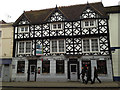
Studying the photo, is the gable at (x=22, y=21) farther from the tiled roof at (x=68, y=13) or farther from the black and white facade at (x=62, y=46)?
the tiled roof at (x=68, y=13)

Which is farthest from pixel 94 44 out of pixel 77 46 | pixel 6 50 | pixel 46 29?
pixel 6 50

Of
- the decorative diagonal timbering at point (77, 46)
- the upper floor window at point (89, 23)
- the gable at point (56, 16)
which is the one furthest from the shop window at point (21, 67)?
the upper floor window at point (89, 23)

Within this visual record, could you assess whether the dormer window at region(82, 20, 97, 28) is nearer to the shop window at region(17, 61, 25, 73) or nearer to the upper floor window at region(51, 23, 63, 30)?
the upper floor window at region(51, 23, 63, 30)

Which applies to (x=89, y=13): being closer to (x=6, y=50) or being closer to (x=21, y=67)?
(x=21, y=67)

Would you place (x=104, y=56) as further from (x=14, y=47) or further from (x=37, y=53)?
(x=14, y=47)

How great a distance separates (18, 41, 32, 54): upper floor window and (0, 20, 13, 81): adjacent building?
1.27 metres

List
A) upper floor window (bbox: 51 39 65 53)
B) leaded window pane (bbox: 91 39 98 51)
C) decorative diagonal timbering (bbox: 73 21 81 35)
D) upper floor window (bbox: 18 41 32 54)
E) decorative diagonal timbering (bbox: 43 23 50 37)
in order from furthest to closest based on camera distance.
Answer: upper floor window (bbox: 18 41 32 54), decorative diagonal timbering (bbox: 43 23 50 37), upper floor window (bbox: 51 39 65 53), decorative diagonal timbering (bbox: 73 21 81 35), leaded window pane (bbox: 91 39 98 51)

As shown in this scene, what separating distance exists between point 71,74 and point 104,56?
14.8 ft

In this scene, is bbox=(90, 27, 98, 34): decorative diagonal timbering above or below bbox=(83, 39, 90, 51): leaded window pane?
above

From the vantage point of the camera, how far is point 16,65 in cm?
1661

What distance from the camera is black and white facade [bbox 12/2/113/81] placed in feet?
48.6

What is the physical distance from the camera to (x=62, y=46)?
1596cm

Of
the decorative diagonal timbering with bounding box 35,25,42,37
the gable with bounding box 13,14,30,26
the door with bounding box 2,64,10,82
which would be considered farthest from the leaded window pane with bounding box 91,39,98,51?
the door with bounding box 2,64,10,82

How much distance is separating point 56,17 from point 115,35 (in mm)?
7863
